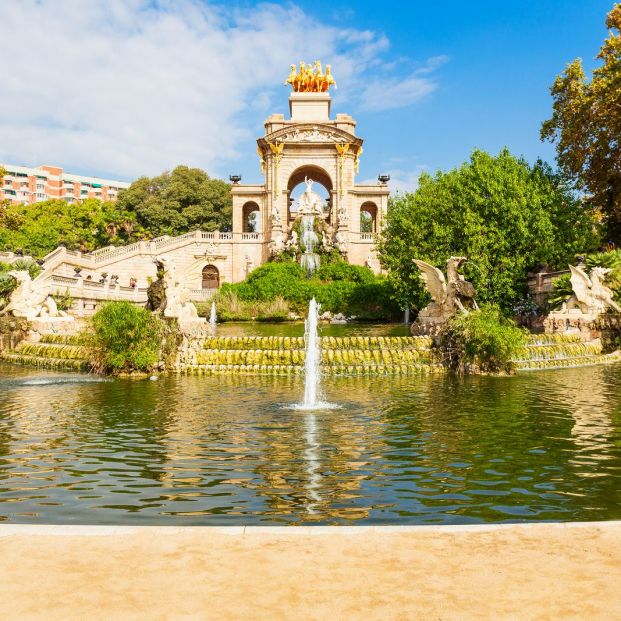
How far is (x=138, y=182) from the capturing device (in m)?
73.2

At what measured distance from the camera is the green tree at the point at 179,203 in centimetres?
7106

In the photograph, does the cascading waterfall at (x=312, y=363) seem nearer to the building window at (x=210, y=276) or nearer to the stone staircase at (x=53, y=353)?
the stone staircase at (x=53, y=353)

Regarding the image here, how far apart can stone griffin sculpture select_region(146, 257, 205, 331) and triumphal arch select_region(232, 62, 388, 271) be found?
120 feet

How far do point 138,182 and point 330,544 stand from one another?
72768 mm

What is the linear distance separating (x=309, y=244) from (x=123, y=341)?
38168 mm

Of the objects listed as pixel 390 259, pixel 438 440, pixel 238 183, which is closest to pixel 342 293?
pixel 390 259

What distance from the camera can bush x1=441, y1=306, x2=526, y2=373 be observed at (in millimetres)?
18094

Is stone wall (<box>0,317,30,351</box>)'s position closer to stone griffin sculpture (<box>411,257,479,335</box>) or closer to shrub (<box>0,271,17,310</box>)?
shrub (<box>0,271,17,310</box>)

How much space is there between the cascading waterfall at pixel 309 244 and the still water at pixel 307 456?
3770 centimetres

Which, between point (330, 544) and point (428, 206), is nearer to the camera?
point (330, 544)

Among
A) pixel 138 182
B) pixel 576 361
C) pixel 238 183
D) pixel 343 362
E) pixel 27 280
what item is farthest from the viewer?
pixel 138 182

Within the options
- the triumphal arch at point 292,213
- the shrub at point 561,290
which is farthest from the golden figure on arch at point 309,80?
the shrub at point 561,290

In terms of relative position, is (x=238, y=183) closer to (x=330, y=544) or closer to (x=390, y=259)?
(x=390, y=259)

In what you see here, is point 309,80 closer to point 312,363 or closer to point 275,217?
point 275,217
